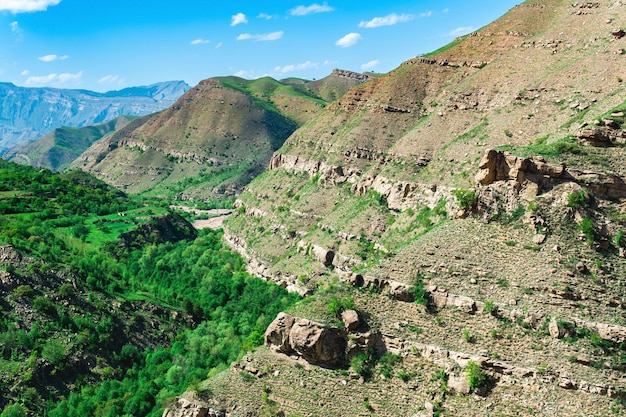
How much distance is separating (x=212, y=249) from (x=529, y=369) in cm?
8642

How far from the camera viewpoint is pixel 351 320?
42000 mm

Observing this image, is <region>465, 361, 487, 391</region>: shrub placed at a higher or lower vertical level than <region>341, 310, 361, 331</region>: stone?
lower

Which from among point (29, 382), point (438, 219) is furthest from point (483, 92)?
point (29, 382)

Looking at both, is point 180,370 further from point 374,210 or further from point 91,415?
point 374,210

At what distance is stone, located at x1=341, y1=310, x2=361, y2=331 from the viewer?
138ft

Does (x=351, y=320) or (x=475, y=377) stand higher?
(x=351, y=320)

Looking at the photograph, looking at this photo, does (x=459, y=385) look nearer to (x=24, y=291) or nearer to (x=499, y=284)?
(x=499, y=284)

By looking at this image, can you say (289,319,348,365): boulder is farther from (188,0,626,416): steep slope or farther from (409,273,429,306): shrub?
(409,273,429,306): shrub

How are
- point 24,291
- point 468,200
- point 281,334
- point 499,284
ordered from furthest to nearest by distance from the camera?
point 24,291, point 468,200, point 281,334, point 499,284

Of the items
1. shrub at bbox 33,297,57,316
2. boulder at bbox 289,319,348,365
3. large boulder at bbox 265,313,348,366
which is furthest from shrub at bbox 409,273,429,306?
shrub at bbox 33,297,57,316

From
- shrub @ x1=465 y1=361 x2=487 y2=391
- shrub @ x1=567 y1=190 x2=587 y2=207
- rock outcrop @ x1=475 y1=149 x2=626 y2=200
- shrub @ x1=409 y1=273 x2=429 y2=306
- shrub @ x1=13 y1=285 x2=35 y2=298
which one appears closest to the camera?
shrub @ x1=465 y1=361 x2=487 y2=391

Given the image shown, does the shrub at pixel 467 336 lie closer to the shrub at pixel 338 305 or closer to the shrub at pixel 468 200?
the shrub at pixel 338 305

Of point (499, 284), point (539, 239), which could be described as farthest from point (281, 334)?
point (539, 239)

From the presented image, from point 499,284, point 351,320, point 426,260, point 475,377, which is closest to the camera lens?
point 475,377
